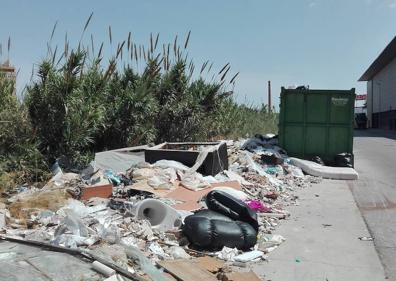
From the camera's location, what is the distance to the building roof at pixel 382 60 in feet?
148

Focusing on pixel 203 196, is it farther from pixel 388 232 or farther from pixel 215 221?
pixel 388 232

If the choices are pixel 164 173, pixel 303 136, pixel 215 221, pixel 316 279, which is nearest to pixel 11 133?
pixel 164 173

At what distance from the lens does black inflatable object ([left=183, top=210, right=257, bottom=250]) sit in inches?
220

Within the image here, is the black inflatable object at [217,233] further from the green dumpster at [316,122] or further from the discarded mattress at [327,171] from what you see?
the green dumpster at [316,122]

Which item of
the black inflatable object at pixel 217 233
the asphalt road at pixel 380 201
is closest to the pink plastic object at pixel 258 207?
the asphalt road at pixel 380 201

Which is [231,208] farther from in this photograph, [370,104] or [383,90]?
[370,104]

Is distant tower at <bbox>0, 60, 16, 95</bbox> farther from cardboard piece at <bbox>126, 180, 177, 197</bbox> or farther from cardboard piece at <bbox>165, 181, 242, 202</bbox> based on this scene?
cardboard piece at <bbox>165, 181, 242, 202</bbox>

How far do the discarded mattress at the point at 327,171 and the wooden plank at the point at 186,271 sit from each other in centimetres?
795

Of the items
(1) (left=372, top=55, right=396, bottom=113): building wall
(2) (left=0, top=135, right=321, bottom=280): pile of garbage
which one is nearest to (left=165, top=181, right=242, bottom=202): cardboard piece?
(2) (left=0, top=135, right=321, bottom=280): pile of garbage

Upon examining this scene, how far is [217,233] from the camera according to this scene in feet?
18.4

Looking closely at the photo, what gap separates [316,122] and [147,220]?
9.40 meters

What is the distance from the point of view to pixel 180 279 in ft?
15.1

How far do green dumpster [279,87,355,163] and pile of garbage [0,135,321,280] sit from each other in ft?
18.7

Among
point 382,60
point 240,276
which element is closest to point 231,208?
point 240,276
